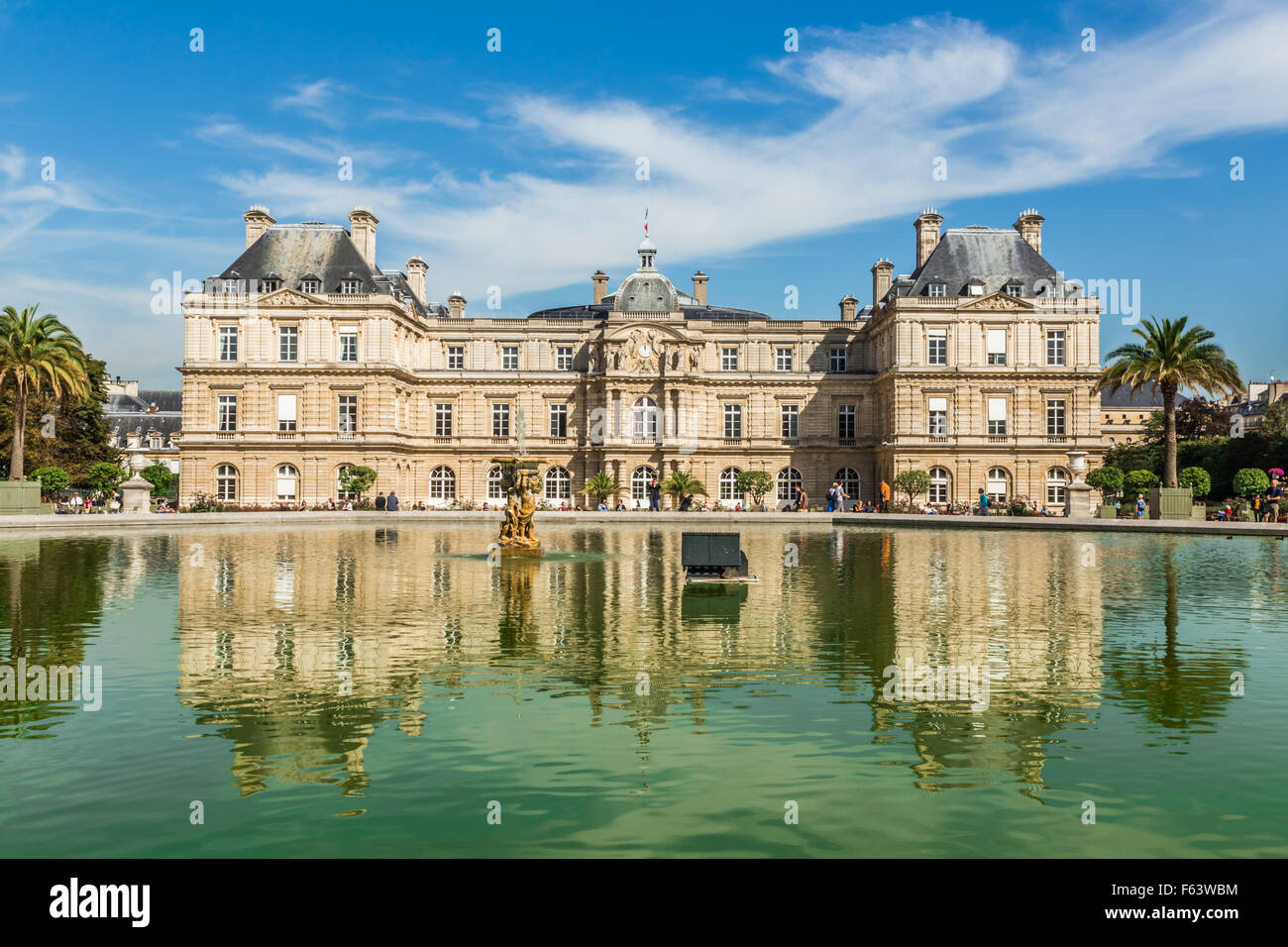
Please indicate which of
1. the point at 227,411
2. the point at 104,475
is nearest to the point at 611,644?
the point at 104,475

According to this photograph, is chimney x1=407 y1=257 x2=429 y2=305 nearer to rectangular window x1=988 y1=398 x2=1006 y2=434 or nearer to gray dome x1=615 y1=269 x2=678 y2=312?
gray dome x1=615 y1=269 x2=678 y2=312

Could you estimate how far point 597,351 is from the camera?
61500 mm

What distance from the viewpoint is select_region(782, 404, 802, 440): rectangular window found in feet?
204

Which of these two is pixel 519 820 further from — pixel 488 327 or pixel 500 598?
pixel 488 327

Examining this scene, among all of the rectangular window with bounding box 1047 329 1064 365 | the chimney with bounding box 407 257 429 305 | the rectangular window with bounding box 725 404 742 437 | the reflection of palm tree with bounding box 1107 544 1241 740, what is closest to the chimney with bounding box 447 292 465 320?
the chimney with bounding box 407 257 429 305

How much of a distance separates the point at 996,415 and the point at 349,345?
1593 inches

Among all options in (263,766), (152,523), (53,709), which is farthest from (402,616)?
(152,523)

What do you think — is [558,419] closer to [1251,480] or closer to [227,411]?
[227,411]

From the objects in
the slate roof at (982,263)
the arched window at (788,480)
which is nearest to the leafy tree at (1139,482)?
the slate roof at (982,263)

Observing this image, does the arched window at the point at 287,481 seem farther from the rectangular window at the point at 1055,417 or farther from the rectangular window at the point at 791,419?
the rectangular window at the point at 1055,417

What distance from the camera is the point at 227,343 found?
57188 millimetres
